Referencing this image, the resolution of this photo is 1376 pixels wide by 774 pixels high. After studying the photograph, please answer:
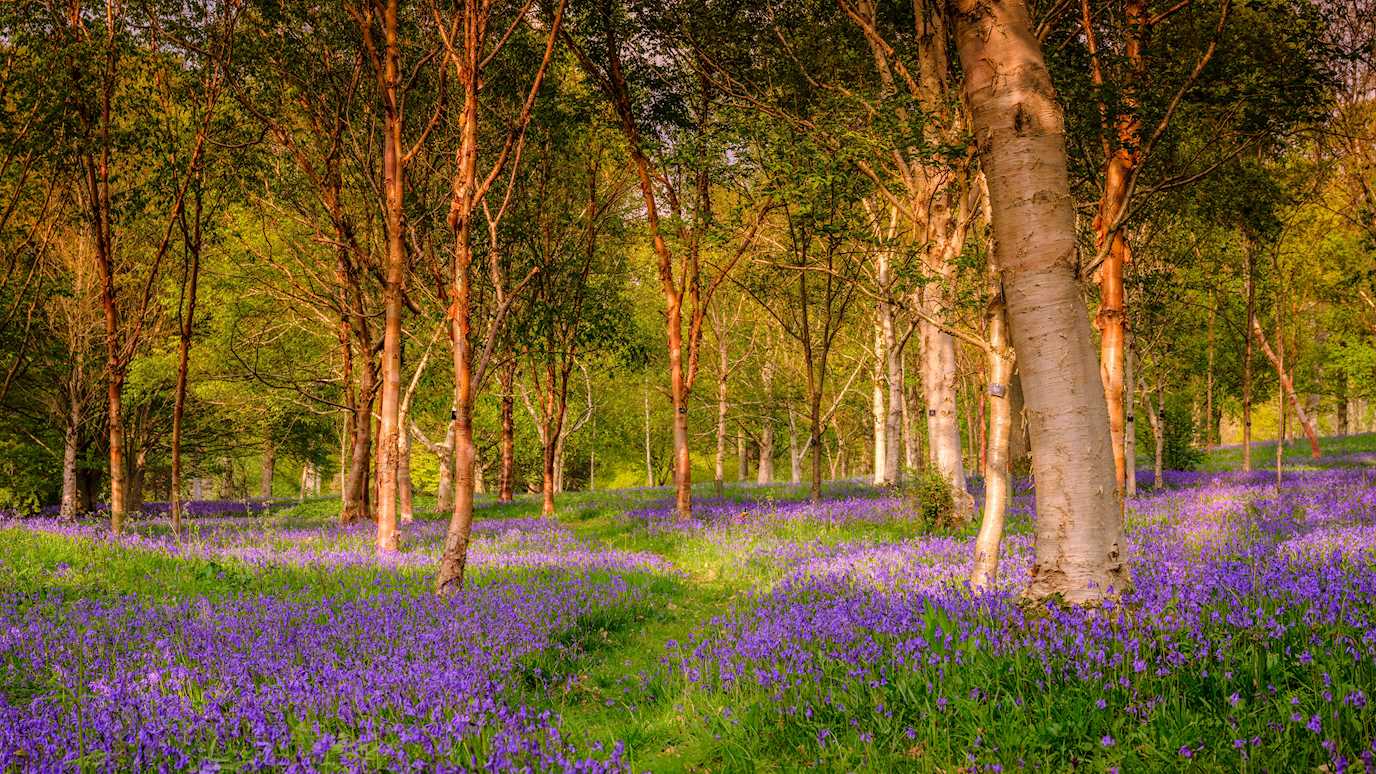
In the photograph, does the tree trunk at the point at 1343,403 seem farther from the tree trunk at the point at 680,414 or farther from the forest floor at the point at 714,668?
the forest floor at the point at 714,668

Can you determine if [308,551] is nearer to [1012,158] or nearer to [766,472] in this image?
[1012,158]

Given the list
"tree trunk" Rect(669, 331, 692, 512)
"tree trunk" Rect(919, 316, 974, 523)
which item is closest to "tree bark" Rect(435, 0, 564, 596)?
"tree trunk" Rect(669, 331, 692, 512)

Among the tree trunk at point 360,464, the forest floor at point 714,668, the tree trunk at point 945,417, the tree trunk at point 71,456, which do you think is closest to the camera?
the forest floor at point 714,668

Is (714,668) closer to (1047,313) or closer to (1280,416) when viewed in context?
(1047,313)

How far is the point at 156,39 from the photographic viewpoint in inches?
502

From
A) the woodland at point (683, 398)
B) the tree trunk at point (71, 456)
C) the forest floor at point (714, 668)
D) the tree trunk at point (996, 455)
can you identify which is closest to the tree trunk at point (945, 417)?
the woodland at point (683, 398)

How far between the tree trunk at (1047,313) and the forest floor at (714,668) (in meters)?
0.40

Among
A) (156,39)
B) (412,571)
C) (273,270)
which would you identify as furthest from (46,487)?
(412,571)

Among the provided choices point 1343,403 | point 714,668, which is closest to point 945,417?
point 714,668

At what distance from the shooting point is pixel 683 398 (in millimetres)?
15938

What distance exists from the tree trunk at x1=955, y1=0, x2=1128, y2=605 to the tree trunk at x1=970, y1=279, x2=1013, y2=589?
43.5 inches

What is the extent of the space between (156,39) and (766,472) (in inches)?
1471

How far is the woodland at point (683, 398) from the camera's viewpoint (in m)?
4.06

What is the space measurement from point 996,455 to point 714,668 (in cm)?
Answer: 313
